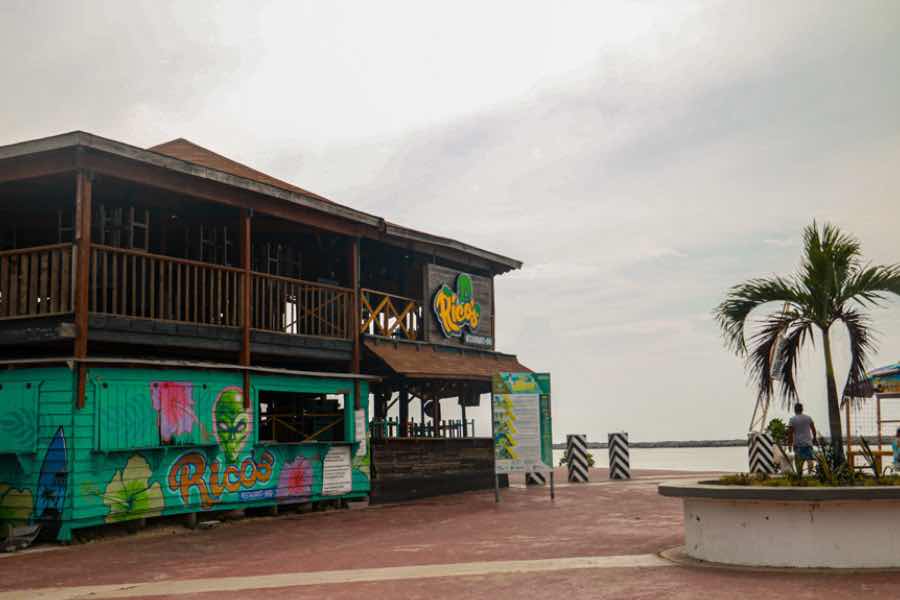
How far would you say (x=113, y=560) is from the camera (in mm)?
13586

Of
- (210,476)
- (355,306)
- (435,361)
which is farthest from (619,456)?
(210,476)

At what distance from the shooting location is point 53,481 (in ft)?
50.6

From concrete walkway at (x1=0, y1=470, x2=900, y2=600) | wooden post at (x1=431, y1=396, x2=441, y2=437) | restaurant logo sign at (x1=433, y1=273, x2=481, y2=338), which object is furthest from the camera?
wooden post at (x1=431, y1=396, x2=441, y2=437)

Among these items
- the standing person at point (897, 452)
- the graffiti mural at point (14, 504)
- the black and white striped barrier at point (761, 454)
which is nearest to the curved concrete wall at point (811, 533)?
the graffiti mural at point (14, 504)

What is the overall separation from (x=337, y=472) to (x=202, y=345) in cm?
451

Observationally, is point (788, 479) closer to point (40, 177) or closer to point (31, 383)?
point (31, 383)

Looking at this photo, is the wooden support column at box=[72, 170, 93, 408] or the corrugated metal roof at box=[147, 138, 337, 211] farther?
the corrugated metal roof at box=[147, 138, 337, 211]

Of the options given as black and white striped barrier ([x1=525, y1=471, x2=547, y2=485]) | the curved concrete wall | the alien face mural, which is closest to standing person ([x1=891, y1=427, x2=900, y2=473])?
black and white striped barrier ([x1=525, y1=471, x2=547, y2=485])

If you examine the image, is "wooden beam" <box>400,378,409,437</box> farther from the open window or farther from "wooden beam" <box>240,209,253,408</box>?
"wooden beam" <box>240,209,253,408</box>

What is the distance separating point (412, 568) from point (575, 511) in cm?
766

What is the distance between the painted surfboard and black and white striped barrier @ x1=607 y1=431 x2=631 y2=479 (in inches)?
694

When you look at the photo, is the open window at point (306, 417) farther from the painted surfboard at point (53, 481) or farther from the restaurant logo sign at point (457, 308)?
the painted surfboard at point (53, 481)

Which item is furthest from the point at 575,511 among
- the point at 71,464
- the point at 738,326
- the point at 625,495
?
the point at 71,464

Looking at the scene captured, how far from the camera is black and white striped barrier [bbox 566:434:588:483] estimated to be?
2822 cm
